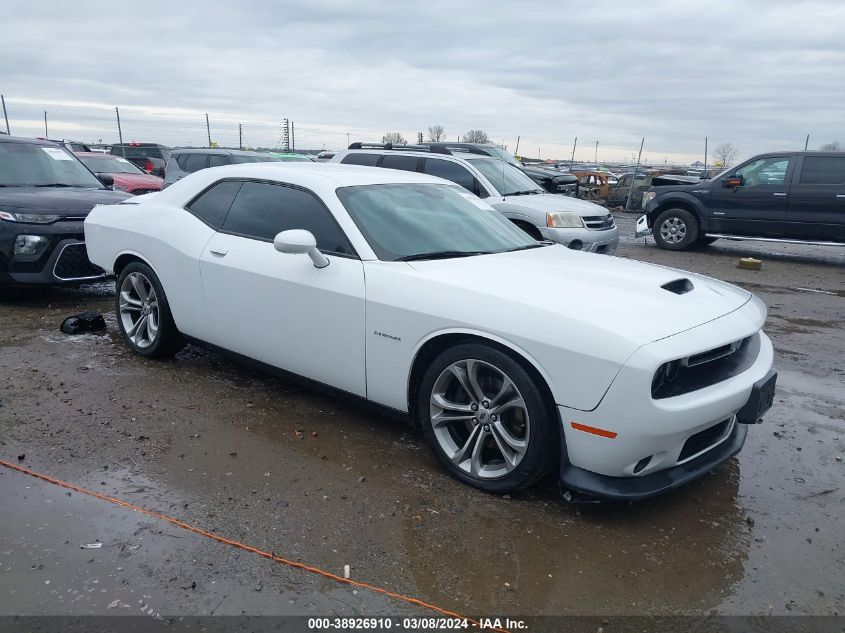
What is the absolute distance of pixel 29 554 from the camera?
9.05 ft

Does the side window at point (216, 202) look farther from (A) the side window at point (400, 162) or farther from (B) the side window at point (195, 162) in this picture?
(B) the side window at point (195, 162)

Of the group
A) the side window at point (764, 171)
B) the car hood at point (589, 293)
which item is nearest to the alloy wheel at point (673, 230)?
the side window at point (764, 171)

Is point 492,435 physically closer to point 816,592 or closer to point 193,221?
point 816,592

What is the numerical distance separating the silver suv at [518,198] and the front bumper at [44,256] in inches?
161

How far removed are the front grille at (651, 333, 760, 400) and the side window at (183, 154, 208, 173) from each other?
39.1ft

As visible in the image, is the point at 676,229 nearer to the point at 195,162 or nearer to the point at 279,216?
the point at 195,162

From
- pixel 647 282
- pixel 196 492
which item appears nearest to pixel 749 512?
pixel 647 282

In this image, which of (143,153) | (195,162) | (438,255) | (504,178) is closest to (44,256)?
(438,255)

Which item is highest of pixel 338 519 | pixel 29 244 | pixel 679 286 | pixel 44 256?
pixel 679 286

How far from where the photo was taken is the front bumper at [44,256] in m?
6.37

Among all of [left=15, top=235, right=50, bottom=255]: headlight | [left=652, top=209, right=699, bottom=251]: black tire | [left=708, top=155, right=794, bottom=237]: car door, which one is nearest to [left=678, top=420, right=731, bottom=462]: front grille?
[left=15, top=235, right=50, bottom=255]: headlight

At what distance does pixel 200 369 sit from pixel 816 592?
4069 millimetres

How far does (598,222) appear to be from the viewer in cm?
959

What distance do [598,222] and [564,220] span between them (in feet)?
3.14
